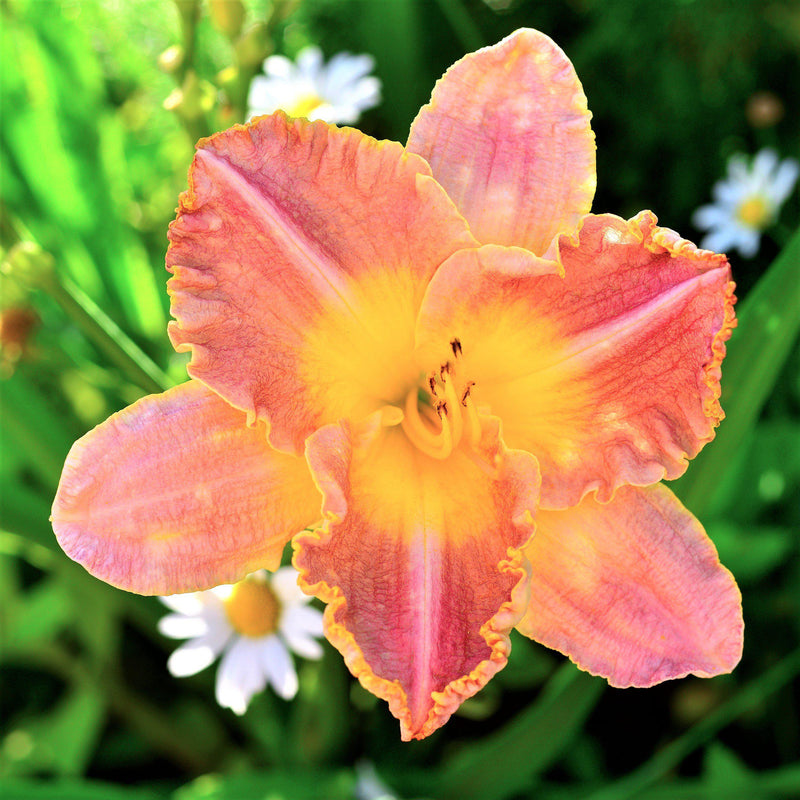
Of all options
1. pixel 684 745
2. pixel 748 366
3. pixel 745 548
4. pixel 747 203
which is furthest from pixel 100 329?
pixel 747 203

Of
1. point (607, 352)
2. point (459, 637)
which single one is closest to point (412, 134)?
point (607, 352)

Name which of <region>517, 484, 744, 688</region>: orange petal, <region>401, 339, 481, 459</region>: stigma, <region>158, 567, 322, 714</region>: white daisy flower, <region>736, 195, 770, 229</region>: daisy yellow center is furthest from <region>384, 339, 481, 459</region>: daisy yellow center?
<region>736, 195, 770, 229</region>: daisy yellow center

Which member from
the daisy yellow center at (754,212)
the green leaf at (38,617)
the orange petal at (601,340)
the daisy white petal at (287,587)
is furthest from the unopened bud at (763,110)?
the green leaf at (38,617)

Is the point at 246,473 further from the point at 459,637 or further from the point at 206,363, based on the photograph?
the point at 459,637

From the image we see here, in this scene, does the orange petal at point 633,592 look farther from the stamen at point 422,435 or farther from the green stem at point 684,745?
the green stem at point 684,745

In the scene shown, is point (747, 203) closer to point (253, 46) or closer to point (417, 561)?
point (253, 46)
